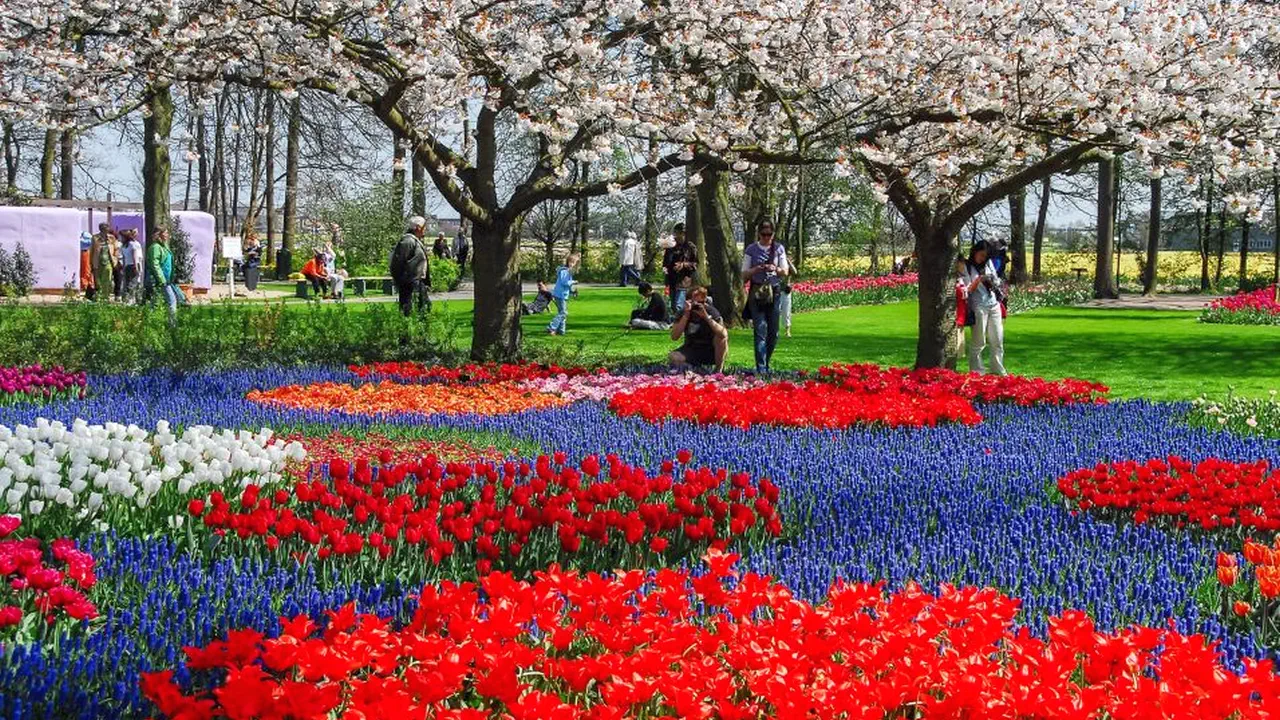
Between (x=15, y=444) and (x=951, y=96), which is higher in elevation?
(x=951, y=96)

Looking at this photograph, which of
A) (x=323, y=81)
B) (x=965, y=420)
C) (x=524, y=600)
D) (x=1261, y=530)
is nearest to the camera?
(x=524, y=600)

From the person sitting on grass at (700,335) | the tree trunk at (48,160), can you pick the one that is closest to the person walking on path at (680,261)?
the person sitting on grass at (700,335)

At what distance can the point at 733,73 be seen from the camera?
13117 mm

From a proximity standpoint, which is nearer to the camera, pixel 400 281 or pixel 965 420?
pixel 965 420

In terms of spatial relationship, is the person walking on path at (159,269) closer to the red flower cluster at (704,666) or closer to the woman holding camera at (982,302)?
the woman holding camera at (982,302)

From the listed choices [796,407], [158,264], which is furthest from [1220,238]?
[796,407]

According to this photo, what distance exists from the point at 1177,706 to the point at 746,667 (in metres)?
0.98

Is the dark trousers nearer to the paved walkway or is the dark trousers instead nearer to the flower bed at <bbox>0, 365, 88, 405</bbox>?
the flower bed at <bbox>0, 365, 88, 405</bbox>

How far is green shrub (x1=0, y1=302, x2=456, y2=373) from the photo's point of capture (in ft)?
39.3

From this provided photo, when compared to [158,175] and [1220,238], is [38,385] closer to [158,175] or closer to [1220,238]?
[158,175]

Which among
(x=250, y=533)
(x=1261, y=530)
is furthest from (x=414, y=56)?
(x=1261, y=530)

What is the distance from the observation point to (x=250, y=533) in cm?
466

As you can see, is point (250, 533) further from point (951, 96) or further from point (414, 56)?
point (951, 96)

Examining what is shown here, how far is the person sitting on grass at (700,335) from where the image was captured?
1221cm
